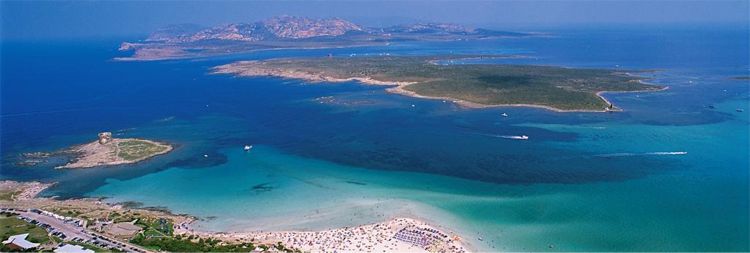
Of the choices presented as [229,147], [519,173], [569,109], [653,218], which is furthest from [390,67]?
[653,218]

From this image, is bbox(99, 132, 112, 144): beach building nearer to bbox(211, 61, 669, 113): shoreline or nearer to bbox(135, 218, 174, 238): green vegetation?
bbox(135, 218, 174, 238): green vegetation

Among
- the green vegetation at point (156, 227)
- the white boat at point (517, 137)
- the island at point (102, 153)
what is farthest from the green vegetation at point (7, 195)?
the white boat at point (517, 137)

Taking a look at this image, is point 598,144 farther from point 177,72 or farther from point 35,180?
point 177,72

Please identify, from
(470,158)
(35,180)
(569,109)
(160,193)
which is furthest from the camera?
(569,109)

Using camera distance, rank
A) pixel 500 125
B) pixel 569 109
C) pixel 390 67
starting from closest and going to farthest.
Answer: pixel 500 125, pixel 569 109, pixel 390 67

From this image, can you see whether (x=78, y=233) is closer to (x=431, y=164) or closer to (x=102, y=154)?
(x=102, y=154)
